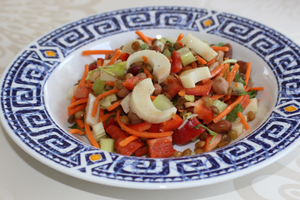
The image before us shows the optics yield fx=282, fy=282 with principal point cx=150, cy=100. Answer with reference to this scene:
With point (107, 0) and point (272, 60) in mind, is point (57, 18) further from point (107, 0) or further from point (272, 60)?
point (272, 60)

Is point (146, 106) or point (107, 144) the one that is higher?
point (146, 106)

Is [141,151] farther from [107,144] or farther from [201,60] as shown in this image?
[201,60]

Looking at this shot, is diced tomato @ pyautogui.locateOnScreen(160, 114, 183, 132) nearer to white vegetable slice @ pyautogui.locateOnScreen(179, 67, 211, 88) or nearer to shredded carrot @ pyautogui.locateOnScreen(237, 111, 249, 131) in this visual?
white vegetable slice @ pyautogui.locateOnScreen(179, 67, 211, 88)

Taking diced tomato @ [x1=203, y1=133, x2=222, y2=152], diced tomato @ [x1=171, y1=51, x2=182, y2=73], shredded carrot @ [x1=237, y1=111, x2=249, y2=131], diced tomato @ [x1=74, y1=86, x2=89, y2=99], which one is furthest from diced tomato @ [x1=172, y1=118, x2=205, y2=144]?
diced tomato @ [x1=74, y1=86, x2=89, y2=99]

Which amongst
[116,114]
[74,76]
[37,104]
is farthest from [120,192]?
[74,76]

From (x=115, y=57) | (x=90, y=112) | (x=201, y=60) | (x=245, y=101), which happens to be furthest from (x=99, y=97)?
(x=245, y=101)
